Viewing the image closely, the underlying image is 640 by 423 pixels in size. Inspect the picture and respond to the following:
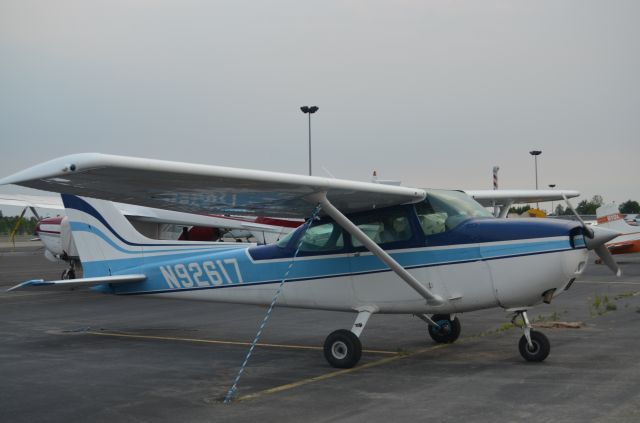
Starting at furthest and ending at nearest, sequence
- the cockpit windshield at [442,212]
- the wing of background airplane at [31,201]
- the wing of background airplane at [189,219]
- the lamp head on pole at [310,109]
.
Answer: the lamp head on pole at [310,109] → the wing of background airplane at [31,201] → the wing of background airplane at [189,219] → the cockpit windshield at [442,212]

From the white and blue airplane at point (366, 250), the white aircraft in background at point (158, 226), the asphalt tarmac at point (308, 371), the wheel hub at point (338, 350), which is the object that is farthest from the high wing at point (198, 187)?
the white aircraft in background at point (158, 226)

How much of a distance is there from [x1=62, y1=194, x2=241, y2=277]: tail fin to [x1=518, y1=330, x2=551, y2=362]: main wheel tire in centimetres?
482

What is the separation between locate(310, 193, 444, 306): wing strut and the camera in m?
8.06

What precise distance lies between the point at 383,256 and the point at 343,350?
1.28 meters

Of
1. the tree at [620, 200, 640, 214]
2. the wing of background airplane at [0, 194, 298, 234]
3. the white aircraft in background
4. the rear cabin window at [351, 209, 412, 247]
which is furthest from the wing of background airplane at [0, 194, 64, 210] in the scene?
the tree at [620, 200, 640, 214]

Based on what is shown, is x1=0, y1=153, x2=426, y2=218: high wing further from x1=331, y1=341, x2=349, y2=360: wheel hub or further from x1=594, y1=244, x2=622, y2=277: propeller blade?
x1=594, y1=244, x2=622, y2=277: propeller blade

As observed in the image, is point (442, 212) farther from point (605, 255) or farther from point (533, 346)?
point (605, 255)

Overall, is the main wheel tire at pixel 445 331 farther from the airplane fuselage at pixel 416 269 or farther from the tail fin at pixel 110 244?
the tail fin at pixel 110 244

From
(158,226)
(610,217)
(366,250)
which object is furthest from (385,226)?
(610,217)

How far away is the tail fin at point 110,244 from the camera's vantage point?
11109 mm

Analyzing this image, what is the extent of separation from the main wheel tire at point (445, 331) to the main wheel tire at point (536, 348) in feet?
5.77

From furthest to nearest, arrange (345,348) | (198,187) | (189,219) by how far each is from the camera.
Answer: (189,219), (345,348), (198,187)

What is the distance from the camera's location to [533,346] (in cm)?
824

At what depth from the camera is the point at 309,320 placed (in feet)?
43.2
